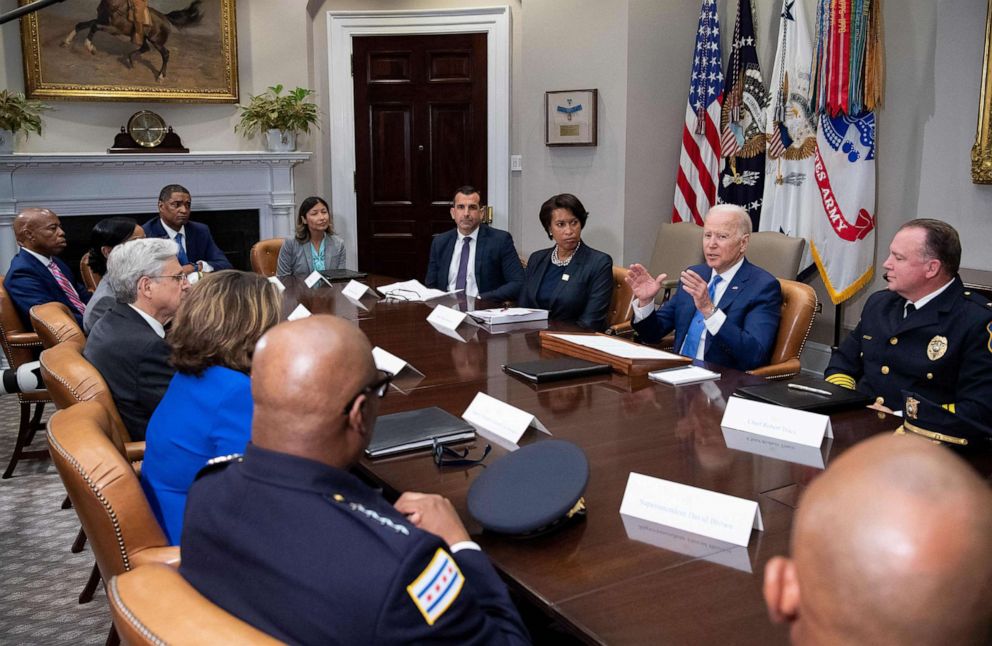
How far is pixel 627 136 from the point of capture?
20.1ft

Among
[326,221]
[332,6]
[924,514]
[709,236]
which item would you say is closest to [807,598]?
[924,514]

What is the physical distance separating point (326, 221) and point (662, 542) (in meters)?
4.25

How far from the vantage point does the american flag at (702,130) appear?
592cm

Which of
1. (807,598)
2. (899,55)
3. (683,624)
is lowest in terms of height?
(683,624)

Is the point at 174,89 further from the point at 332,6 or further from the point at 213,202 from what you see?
the point at 332,6

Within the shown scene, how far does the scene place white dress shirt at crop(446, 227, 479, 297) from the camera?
494 centimetres

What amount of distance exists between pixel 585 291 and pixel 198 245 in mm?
2863

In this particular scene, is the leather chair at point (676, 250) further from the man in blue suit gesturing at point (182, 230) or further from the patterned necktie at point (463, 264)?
the man in blue suit gesturing at point (182, 230)

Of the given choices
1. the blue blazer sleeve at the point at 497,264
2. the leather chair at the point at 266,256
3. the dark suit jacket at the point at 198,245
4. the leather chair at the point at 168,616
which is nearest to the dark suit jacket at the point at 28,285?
the dark suit jacket at the point at 198,245

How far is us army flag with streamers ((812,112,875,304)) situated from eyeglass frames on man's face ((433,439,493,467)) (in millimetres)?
3968

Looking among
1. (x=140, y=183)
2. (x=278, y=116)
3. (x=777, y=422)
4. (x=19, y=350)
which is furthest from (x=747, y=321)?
(x=140, y=183)

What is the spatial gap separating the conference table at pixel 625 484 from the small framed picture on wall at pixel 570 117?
3521 millimetres

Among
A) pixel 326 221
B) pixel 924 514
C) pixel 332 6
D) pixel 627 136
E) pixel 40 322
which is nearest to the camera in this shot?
pixel 924 514

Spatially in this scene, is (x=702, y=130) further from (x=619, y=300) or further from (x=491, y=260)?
(x=619, y=300)
